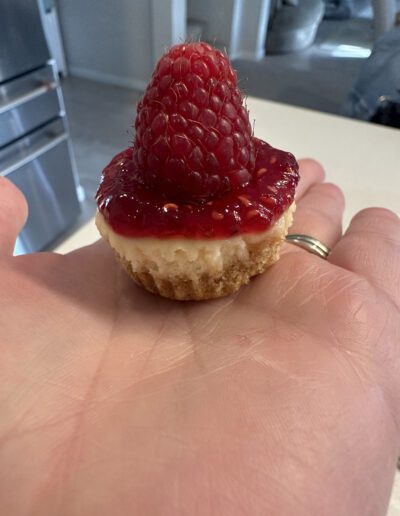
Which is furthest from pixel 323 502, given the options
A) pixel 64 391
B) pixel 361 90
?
pixel 361 90

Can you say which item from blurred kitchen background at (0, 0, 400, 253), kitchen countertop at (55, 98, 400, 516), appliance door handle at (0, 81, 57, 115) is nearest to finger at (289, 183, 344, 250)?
kitchen countertop at (55, 98, 400, 516)

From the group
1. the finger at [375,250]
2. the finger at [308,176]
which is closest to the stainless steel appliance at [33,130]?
the finger at [308,176]

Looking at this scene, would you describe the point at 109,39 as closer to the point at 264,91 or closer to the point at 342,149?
the point at 264,91

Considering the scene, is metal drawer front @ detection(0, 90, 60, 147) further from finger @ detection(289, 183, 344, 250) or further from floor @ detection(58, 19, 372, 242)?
finger @ detection(289, 183, 344, 250)

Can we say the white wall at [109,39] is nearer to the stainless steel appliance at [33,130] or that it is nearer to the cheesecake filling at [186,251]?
the stainless steel appliance at [33,130]

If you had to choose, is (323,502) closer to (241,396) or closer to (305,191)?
(241,396)

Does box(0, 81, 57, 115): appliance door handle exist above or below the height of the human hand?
below

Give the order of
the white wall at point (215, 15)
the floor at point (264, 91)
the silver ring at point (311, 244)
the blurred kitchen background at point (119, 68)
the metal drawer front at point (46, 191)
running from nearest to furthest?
the silver ring at point (311, 244) → the blurred kitchen background at point (119, 68) → the metal drawer front at point (46, 191) → the floor at point (264, 91) → the white wall at point (215, 15)
